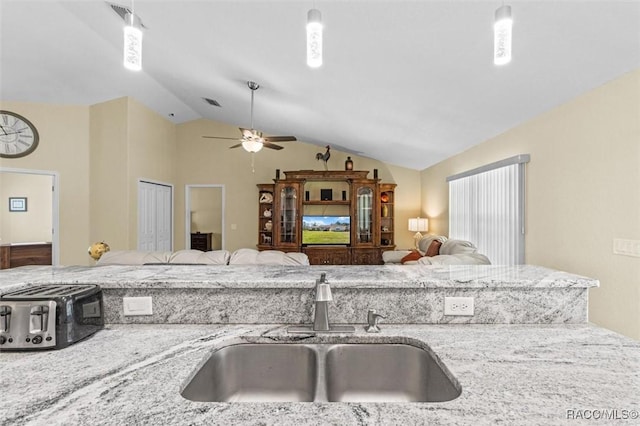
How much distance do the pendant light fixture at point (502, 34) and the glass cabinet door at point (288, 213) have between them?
17.1 feet

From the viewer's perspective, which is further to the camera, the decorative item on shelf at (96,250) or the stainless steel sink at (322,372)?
the decorative item on shelf at (96,250)

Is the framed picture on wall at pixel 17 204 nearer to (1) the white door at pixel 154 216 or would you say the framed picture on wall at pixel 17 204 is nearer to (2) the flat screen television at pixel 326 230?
(1) the white door at pixel 154 216

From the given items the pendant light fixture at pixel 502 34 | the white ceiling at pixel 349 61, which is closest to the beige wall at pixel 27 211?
the white ceiling at pixel 349 61

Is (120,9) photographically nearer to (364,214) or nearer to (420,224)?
(364,214)

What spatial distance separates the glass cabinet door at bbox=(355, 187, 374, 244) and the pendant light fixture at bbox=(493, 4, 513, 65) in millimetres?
5081

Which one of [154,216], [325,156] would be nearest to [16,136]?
[154,216]

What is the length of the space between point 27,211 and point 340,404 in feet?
25.6

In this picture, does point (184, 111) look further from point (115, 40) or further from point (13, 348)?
point (13, 348)

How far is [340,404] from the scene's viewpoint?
716mm

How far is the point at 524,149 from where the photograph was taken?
3072mm

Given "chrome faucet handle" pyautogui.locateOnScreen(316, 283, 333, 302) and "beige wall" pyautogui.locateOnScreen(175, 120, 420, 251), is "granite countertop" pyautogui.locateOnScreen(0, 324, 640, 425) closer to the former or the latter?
"chrome faucet handle" pyautogui.locateOnScreen(316, 283, 333, 302)

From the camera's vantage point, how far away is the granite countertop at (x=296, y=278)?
1.19 m

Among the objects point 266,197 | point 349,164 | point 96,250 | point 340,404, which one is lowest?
point 340,404

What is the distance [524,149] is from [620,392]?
2818mm
